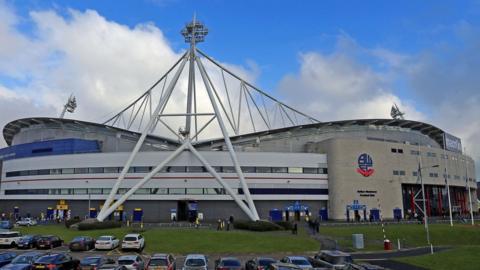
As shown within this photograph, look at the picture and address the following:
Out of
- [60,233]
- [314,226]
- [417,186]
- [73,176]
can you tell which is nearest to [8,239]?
[60,233]

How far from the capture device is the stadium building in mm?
76312

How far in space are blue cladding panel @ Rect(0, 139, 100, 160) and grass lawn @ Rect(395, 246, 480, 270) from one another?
73.9 m

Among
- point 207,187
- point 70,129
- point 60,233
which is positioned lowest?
point 60,233

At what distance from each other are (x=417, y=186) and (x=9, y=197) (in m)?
88.7

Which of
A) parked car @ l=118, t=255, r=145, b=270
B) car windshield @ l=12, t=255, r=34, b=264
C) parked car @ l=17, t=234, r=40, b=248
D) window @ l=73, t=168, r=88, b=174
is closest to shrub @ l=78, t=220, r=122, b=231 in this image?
parked car @ l=17, t=234, r=40, b=248

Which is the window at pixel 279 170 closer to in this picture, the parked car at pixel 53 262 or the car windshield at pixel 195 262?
the parked car at pixel 53 262

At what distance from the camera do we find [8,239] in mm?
41469

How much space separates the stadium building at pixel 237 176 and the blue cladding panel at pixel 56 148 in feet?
0.75

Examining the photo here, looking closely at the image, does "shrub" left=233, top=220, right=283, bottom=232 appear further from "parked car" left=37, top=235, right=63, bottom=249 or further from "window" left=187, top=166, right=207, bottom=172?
"parked car" left=37, top=235, right=63, bottom=249

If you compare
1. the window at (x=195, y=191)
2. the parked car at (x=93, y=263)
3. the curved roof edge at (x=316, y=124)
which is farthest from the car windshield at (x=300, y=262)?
the curved roof edge at (x=316, y=124)

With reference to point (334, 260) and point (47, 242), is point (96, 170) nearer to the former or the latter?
point (47, 242)

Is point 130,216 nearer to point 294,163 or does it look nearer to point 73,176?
point 73,176

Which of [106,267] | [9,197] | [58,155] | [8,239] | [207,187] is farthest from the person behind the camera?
[9,197]

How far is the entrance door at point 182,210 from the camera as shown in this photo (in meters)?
77.2
